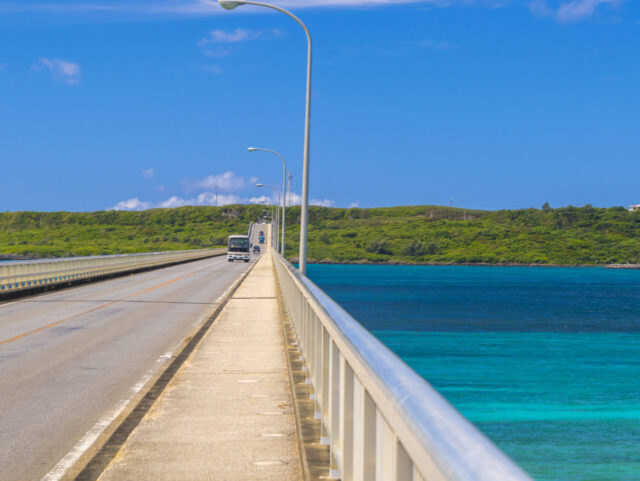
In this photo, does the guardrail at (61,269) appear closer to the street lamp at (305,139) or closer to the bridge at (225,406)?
the bridge at (225,406)

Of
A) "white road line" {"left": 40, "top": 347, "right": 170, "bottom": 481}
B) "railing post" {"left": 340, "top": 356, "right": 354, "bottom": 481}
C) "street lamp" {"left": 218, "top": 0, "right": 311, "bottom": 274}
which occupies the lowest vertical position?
"white road line" {"left": 40, "top": 347, "right": 170, "bottom": 481}

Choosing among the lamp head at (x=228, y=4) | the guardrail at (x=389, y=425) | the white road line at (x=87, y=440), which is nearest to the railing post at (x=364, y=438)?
the guardrail at (x=389, y=425)

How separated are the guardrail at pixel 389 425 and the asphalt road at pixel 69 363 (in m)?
2.60

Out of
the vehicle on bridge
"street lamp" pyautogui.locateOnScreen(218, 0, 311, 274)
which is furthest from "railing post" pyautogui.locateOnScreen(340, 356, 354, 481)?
the vehicle on bridge

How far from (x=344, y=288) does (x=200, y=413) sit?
9986cm

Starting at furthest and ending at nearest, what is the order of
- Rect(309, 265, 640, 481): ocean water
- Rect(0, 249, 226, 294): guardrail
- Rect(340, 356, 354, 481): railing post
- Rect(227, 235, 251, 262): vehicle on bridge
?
Rect(227, 235, 251, 262): vehicle on bridge → Rect(0, 249, 226, 294): guardrail → Rect(309, 265, 640, 481): ocean water → Rect(340, 356, 354, 481): railing post

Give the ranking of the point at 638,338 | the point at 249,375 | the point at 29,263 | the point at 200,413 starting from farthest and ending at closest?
the point at 638,338 → the point at 29,263 → the point at 249,375 → the point at 200,413

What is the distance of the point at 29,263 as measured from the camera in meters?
30.1

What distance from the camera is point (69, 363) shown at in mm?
12430

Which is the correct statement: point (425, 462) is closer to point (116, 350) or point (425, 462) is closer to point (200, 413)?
point (200, 413)

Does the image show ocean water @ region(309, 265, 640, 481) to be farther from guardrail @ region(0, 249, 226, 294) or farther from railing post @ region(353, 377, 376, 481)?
railing post @ region(353, 377, 376, 481)

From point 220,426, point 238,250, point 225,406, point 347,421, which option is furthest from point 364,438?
point 238,250

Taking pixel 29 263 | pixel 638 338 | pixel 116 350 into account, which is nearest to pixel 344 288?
pixel 638 338

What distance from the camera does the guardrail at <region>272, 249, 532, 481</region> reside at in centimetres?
200
